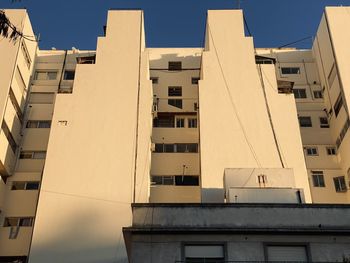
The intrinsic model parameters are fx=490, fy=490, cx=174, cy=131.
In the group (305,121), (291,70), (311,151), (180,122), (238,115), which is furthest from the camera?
(291,70)

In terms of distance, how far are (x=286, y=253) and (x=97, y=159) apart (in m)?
15.7

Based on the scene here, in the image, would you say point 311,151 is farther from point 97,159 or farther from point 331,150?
point 97,159

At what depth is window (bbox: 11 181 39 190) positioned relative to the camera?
3269 centimetres

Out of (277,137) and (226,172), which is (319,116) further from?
(226,172)

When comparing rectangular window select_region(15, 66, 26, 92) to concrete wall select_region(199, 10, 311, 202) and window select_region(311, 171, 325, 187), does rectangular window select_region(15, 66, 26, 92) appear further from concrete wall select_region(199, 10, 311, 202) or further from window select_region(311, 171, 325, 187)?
window select_region(311, 171, 325, 187)

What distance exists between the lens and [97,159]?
30.2m

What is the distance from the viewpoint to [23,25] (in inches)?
1435

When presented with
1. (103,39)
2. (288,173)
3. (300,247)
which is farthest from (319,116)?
(300,247)

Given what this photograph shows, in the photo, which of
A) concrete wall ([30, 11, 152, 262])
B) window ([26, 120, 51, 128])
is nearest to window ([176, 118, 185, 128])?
concrete wall ([30, 11, 152, 262])

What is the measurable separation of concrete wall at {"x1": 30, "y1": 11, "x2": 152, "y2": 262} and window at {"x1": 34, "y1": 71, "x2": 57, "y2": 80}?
5.34 m

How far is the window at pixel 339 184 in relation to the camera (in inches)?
1281

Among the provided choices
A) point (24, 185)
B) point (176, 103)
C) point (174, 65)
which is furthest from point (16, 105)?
point (174, 65)

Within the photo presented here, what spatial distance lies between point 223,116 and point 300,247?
1572 cm

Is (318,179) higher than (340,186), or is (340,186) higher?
(318,179)
